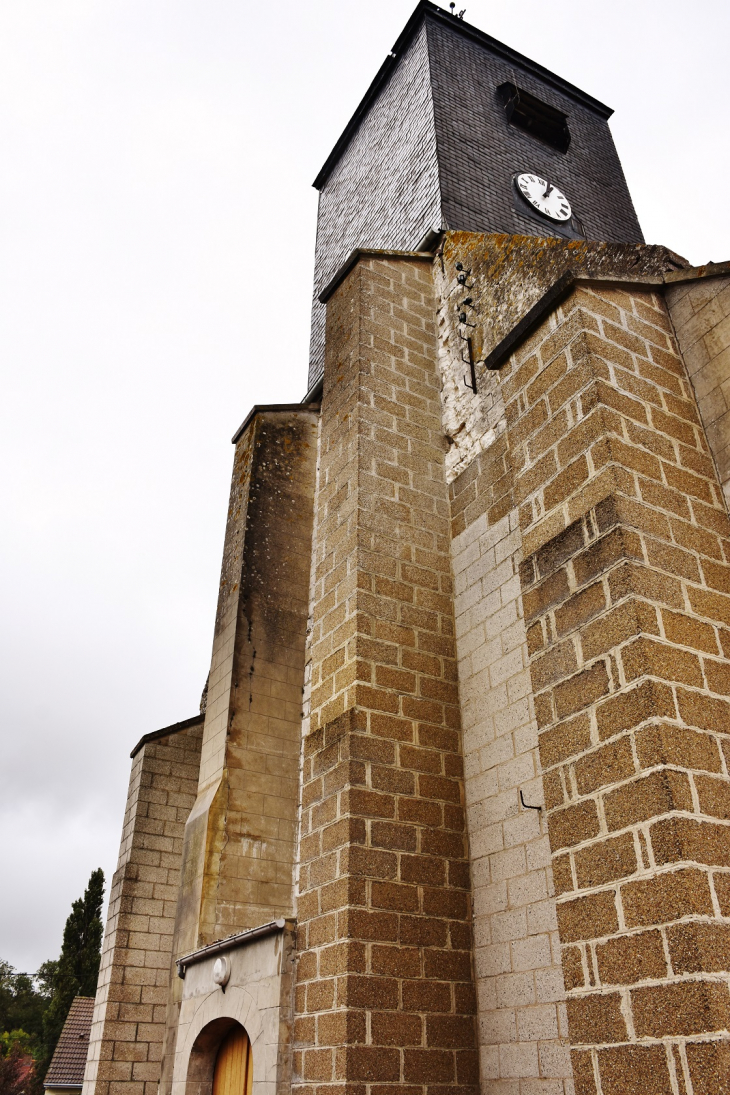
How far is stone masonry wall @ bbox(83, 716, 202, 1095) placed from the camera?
7.64m

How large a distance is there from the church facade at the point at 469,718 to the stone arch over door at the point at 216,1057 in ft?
0.07

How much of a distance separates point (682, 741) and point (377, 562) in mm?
2673

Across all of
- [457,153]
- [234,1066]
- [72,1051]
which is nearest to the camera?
[234,1066]

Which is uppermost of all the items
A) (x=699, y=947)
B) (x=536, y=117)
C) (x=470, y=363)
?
(x=536, y=117)

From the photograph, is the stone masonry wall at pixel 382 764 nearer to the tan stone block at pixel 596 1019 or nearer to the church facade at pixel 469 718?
the church facade at pixel 469 718

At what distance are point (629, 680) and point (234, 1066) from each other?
3.81 metres

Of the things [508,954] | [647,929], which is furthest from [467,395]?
[647,929]

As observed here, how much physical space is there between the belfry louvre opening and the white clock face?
1473mm

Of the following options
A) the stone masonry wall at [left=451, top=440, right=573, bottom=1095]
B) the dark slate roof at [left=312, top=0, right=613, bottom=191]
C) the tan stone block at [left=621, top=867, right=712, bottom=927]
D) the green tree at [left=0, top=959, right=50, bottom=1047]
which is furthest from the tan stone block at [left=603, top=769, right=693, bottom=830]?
the green tree at [left=0, top=959, right=50, bottom=1047]

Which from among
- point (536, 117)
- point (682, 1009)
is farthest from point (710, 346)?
point (536, 117)

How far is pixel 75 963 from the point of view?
27141 millimetres

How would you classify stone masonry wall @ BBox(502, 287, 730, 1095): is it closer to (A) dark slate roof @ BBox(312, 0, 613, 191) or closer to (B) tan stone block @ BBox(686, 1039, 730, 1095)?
(B) tan stone block @ BBox(686, 1039, 730, 1095)

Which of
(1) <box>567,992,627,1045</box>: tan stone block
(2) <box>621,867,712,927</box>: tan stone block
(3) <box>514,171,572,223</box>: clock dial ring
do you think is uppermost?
(3) <box>514,171,572,223</box>: clock dial ring

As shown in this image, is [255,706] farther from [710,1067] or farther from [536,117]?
[536,117]
